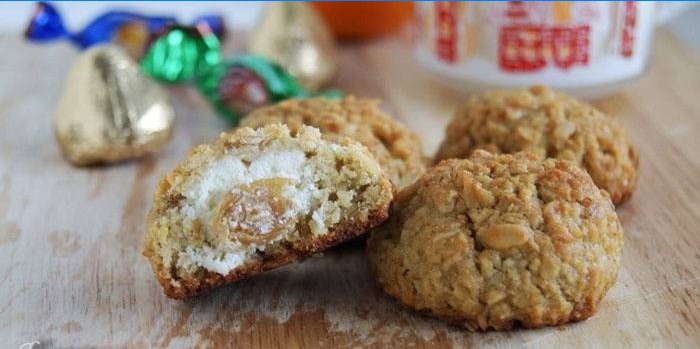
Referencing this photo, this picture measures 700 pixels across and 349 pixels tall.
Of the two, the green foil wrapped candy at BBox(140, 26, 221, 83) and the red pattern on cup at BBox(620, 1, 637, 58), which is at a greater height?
the red pattern on cup at BBox(620, 1, 637, 58)

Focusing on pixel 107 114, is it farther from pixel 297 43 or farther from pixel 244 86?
pixel 297 43

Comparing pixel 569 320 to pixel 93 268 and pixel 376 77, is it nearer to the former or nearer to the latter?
pixel 93 268

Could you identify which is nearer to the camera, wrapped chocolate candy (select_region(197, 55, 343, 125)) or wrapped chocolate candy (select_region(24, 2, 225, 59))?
wrapped chocolate candy (select_region(197, 55, 343, 125))

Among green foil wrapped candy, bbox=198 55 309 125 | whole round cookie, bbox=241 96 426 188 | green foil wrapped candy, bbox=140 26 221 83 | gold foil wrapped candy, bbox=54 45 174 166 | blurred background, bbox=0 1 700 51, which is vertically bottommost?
blurred background, bbox=0 1 700 51

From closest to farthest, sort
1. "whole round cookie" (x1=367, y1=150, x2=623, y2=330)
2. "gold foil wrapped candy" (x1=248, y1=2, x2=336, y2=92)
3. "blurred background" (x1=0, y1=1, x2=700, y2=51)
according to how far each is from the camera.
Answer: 1. "whole round cookie" (x1=367, y1=150, x2=623, y2=330)
2. "gold foil wrapped candy" (x1=248, y1=2, x2=336, y2=92)
3. "blurred background" (x1=0, y1=1, x2=700, y2=51)

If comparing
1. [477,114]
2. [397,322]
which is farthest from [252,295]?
[477,114]

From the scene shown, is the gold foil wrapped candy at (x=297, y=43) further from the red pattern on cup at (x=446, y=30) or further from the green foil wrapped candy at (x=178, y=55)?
the red pattern on cup at (x=446, y=30)

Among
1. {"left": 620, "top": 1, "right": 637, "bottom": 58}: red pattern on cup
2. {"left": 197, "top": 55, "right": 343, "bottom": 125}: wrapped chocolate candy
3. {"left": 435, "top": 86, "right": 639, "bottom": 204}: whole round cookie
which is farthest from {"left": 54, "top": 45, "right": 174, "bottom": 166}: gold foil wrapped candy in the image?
{"left": 620, "top": 1, "right": 637, "bottom": 58}: red pattern on cup

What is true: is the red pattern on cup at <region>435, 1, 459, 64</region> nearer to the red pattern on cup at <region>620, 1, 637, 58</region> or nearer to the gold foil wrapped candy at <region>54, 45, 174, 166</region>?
the red pattern on cup at <region>620, 1, 637, 58</region>

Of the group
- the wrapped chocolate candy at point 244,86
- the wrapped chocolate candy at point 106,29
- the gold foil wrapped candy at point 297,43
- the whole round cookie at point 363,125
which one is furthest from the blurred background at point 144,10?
the whole round cookie at point 363,125
